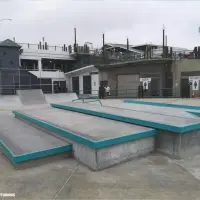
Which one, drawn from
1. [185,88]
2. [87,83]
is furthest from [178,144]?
[87,83]

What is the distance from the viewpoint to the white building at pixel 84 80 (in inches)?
907

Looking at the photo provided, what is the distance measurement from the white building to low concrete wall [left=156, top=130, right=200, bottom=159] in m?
17.1

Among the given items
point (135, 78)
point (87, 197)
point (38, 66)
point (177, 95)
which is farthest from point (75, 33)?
point (87, 197)

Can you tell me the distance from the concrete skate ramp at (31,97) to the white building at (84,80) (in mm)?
6787

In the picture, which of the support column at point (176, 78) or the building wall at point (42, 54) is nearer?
the support column at point (176, 78)

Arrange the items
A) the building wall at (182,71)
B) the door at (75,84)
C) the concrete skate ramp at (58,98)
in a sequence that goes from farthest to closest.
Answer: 1. the door at (75,84)
2. the building wall at (182,71)
3. the concrete skate ramp at (58,98)

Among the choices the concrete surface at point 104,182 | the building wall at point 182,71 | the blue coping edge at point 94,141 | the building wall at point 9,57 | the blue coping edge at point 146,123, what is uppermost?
the building wall at point 9,57

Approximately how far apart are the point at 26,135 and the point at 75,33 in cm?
3831

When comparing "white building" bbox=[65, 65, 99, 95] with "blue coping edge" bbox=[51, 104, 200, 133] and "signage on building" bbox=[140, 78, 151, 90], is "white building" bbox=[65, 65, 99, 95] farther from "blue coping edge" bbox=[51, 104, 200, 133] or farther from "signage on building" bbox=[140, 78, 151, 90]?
"blue coping edge" bbox=[51, 104, 200, 133]

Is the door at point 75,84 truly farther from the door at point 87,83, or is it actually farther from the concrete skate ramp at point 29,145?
the concrete skate ramp at point 29,145

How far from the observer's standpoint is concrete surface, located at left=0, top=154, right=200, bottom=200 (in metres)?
2.83

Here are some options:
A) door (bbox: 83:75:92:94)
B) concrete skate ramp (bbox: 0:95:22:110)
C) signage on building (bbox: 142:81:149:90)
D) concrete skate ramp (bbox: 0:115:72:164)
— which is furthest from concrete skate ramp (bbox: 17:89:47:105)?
concrete skate ramp (bbox: 0:115:72:164)

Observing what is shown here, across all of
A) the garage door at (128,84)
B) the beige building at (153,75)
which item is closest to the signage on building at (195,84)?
the beige building at (153,75)

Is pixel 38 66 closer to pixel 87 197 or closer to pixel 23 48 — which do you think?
pixel 23 48
